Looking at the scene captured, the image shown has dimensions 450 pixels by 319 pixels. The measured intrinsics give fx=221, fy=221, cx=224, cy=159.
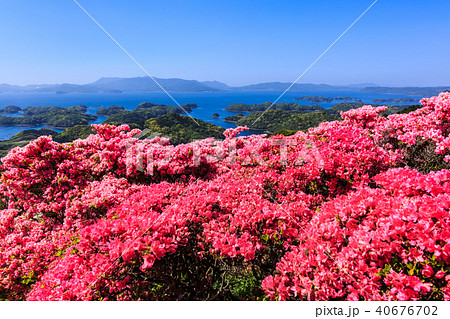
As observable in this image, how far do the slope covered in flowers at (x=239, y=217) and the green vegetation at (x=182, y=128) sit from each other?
286 feet

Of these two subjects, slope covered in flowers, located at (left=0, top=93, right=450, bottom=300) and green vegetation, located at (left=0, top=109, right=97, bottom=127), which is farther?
green vegetation, located at (left=0, top=109, right=97, bottom=127)

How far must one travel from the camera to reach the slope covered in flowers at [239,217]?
291cm

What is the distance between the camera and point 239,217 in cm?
423

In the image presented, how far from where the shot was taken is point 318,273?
9.98ft

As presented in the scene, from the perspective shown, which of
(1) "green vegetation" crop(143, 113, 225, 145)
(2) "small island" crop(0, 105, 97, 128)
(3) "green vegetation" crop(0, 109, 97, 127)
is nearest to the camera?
(1) "green vegetation" crop(143, 113, 225, 145)

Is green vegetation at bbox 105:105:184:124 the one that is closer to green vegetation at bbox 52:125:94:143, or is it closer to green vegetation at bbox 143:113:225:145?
green vegetation at bbox 52:125:94:143

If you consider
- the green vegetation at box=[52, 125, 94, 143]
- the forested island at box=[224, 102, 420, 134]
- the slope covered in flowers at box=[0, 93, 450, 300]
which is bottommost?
the green vegetation at box=[52, 125, 94, 143]

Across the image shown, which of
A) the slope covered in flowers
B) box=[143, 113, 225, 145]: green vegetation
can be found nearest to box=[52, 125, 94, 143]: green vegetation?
box=[143, 113, 225, 145]: green vegetation

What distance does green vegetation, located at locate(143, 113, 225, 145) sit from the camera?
333ft

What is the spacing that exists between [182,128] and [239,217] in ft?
378

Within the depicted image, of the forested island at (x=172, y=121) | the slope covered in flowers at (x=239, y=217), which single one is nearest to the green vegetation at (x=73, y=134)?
the forested island at (x=172, y=121)

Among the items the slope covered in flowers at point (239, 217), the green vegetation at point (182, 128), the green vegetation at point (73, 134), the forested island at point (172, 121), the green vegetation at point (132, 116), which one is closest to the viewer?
the slope covered in flowers at point (239, 217)

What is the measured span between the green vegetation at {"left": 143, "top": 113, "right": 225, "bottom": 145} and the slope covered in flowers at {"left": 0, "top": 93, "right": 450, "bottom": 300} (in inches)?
3437

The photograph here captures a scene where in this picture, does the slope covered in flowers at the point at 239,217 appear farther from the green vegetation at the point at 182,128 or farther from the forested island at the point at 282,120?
the forested island at the point at 282,120
